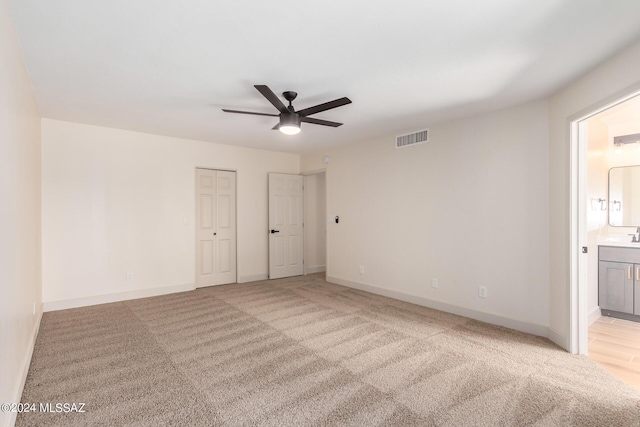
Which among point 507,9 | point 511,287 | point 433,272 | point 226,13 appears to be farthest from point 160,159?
point 511,287

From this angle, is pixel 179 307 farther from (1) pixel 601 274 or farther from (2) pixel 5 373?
(1) pixel 601 274

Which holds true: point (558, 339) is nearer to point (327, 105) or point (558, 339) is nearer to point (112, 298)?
point (327, 105)

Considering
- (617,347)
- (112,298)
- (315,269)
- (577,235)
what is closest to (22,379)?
(112,298)

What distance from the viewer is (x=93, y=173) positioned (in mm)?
4500

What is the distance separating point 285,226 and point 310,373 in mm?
4061

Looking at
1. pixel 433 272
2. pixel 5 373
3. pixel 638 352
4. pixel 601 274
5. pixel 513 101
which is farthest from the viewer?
pixel 433 272

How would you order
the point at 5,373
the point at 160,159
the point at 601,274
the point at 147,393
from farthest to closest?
the point at 160,159 → the point at 601,274 → the point at 147,393 → the point at 5,373

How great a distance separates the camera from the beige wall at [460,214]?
11.1ft

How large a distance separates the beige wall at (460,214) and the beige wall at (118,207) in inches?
96.2

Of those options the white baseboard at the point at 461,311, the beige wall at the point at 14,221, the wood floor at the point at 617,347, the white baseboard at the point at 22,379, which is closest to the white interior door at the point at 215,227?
the white baseboard at the point at 461,311

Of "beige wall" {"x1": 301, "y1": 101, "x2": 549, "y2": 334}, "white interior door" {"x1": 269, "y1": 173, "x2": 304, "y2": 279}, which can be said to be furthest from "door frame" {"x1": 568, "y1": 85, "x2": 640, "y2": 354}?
"white interior door" {"x1": 269, "y1": 173, "x2": 304, "y2": 279}

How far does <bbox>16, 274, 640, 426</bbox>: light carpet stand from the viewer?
2023 millimetres

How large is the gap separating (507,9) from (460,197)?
2.46 m

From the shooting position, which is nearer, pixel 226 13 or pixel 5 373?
pixel 5 373
